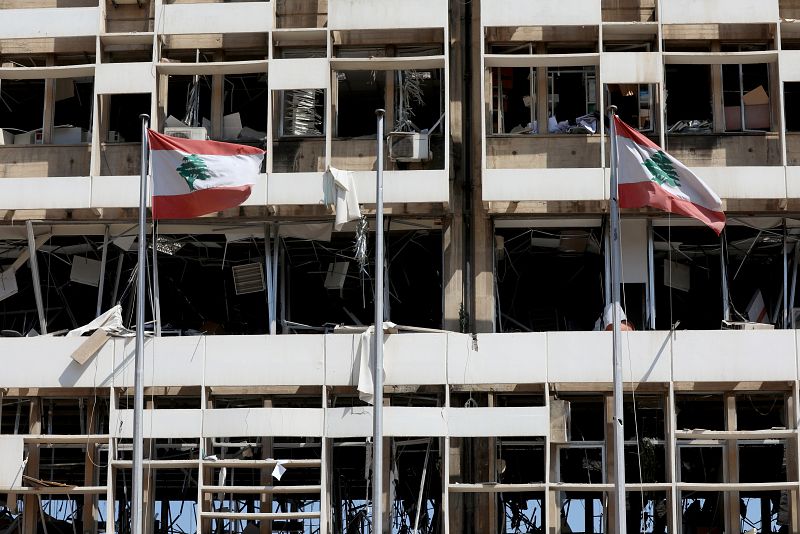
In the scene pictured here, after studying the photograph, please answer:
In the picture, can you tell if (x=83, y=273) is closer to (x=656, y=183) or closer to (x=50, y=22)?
(x=50, y=22)

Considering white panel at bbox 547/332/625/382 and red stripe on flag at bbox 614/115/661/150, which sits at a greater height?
red stripe on flag at bbox 614/115/661/150

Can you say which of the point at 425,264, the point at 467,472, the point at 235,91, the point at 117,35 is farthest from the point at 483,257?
the point at 117,35

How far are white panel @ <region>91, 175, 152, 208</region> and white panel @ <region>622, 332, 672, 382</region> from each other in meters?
10.8

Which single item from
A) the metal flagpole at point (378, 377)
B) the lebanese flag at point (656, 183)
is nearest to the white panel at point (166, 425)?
the metal flagpole at point (378, 377)

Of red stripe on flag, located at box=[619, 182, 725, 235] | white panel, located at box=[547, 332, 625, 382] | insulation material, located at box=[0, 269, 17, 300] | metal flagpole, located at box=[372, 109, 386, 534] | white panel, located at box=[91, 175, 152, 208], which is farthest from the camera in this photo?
insulation material, located at box=[0, 269, 17, 300]

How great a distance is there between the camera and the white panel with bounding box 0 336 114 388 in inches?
1278

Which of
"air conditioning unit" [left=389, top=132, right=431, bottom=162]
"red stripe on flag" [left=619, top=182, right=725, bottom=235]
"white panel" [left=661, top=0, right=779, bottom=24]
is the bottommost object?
"red stripe on flag" [left=619, top=182, right=725, bottom=235]

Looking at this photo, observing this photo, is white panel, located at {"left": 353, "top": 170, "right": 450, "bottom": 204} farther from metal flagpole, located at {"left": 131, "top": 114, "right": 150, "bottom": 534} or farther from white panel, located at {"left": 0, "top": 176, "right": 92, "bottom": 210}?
white panel, located at {"left": 0, "top": 176, "right": 92, "bottom": 210}

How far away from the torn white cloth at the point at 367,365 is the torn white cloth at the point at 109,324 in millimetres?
5180

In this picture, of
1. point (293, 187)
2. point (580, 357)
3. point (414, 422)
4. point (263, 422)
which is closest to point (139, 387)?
point (263, 422)

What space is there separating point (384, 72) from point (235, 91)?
11.9 feet

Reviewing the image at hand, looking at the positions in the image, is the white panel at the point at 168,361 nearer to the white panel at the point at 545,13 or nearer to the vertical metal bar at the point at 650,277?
the white panel at the point at 545,13

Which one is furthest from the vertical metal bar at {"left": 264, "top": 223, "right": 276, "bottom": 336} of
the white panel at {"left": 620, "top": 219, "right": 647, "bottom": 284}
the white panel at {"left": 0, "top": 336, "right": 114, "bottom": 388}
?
the white panel at {"left": 620, "top": 219, "right": 647, "bottom": 284}

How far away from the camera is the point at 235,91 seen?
36.1 metres
